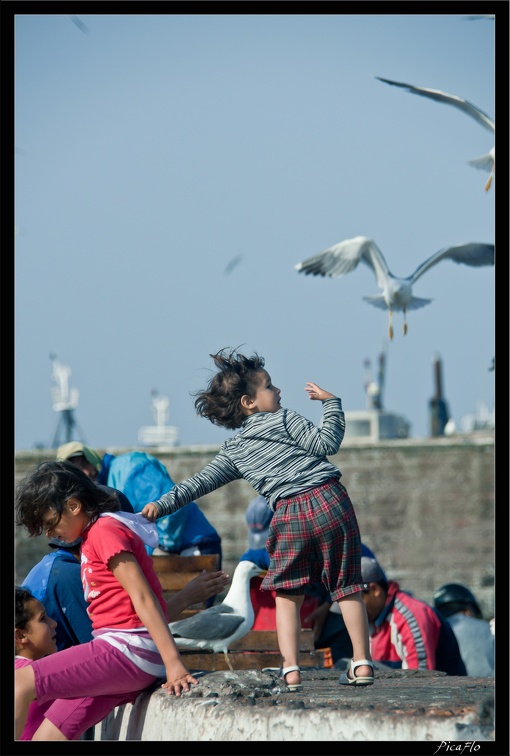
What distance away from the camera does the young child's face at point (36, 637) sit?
4.38 m

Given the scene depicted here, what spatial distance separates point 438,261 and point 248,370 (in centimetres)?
544

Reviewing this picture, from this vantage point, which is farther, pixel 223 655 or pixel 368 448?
pixel 368 448

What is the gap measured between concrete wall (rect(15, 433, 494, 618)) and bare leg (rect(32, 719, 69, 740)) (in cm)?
1281

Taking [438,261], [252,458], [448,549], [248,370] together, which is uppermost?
[438,261]

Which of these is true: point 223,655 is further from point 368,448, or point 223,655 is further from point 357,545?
point 368,448

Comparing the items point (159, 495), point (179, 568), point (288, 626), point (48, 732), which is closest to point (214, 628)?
point (179, 568)

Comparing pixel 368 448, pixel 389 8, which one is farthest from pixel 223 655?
pixel 368 448

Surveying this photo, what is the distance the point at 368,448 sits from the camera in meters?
17.2

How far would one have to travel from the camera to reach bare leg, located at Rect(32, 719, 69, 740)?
3955 mm

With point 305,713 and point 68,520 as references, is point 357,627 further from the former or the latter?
point 68,520

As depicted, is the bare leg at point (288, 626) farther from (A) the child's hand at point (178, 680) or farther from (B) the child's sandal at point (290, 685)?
(A) the child's hand at point (178, 680)

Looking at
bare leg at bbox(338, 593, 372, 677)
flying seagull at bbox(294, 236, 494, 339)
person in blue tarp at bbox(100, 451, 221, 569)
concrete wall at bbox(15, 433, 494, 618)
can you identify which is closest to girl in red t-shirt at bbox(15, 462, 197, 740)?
bare leg at bbox(338, 593, 372, 677)

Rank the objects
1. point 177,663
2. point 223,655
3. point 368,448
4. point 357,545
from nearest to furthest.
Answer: point 177,663 → point 357,545 → point 223,655 → point 368,448

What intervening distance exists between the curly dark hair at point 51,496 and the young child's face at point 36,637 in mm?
393
